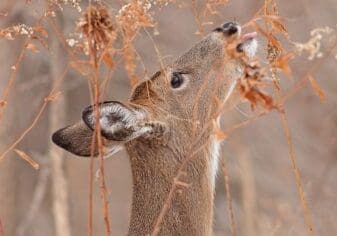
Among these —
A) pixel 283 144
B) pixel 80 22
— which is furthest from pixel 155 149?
pixel 283 144

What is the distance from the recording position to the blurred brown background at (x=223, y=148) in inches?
282

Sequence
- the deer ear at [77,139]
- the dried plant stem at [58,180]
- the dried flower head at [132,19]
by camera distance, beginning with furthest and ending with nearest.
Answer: the dried plant stem at [58,180] → the deer ear at [77,139] → the dried flower head at [132,19]

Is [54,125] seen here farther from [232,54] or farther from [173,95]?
[232,54]

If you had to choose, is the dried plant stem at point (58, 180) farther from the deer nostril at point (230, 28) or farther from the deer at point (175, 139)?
the deer nostril at point (230, 28)

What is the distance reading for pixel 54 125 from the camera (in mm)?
8227

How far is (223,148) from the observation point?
8.20m

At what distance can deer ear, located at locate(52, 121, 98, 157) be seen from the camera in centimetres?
Answer: 493

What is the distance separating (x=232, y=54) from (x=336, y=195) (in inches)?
132

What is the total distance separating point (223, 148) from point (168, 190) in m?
3.44

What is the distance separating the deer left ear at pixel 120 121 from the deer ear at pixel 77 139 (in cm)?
29

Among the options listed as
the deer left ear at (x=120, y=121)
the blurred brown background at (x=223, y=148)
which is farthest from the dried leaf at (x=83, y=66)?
the blurred brown background at (x=223, y=148)

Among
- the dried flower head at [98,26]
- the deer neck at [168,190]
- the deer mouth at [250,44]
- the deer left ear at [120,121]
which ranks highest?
the deer mouth at [250,44]

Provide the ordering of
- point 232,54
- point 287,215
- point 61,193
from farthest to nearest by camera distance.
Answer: point 61,193, point 287,215, point 232,54

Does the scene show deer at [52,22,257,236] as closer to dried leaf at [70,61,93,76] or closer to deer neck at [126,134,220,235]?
deer neck at [126,134,220,235]
